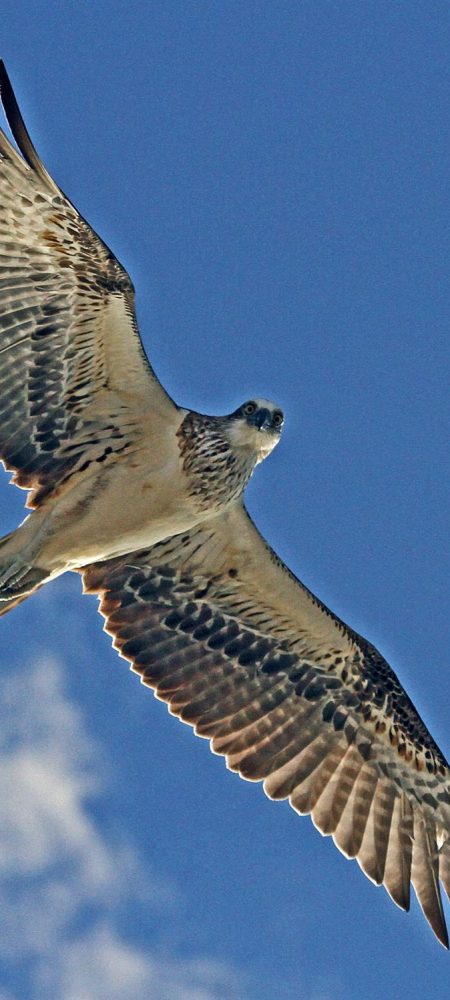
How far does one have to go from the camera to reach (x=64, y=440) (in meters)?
15.3

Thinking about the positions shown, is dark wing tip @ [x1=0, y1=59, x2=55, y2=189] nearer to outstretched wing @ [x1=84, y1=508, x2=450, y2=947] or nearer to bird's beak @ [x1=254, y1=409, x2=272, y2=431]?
bird's beak @ [x1=254, y1=409, x2=272, y2=431]

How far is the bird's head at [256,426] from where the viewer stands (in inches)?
593

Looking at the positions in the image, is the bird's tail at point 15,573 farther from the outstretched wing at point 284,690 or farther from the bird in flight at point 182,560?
the outstretched wing at point 284,690

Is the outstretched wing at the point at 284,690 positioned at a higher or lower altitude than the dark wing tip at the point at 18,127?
lower

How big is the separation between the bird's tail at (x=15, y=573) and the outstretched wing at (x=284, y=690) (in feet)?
3.73

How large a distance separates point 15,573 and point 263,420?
2.46 m

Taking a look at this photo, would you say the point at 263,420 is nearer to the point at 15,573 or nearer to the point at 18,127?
the point at 15,573

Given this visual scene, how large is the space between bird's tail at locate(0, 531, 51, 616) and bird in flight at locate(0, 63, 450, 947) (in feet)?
0.05

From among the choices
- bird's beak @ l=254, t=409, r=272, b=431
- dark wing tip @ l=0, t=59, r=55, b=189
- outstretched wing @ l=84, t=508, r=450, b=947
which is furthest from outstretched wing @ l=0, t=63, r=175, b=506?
outstretched wing @ l=84, t=508, r=450, b=947

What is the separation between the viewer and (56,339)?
14828mm

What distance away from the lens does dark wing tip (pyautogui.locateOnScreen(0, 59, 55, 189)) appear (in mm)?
13352

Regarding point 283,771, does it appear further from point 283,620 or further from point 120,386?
point 120,386

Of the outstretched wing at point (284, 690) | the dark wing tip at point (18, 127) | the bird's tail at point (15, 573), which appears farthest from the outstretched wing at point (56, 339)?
the outstretched wing at point (284, 690)

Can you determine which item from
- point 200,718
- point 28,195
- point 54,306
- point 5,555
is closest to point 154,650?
point 200,718
